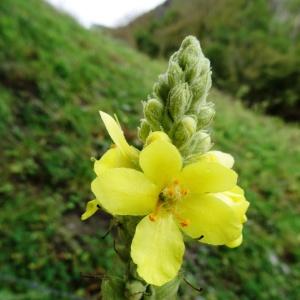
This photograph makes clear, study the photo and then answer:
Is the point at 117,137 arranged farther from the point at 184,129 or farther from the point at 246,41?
the point at 246,41

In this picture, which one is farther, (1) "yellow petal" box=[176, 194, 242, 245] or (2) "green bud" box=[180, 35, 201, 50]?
(2) "green bud" box=[180, 35, 201, 50]

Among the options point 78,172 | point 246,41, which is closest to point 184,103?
point 78,172

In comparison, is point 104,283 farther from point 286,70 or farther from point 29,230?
point 286,70

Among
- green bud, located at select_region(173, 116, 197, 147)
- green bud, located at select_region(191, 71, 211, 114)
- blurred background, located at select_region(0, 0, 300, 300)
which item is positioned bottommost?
blurred background, located at select_region(0, 0, 300, 300)

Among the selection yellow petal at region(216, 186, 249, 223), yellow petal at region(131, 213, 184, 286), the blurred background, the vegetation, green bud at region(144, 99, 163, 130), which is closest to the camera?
yellow petal at region(131, 213, 184, 286)

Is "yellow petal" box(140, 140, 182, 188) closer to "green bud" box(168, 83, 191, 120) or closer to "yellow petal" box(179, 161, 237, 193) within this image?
"yellow petal" box(179, 161, 237, 193)

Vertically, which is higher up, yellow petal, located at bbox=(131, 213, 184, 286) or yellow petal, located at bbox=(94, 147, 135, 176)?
yellow petal, located at bbox=(94, 147, 135, 176)

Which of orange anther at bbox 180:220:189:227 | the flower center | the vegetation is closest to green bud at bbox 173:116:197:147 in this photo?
the flower center

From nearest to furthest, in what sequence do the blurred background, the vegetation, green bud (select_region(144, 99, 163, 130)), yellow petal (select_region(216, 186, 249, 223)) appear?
yellow petal (select_region(216, 186, 249, 223)) → green bud (select_region(144, 99, 163, 130)) → the blurred background → the vegetation
